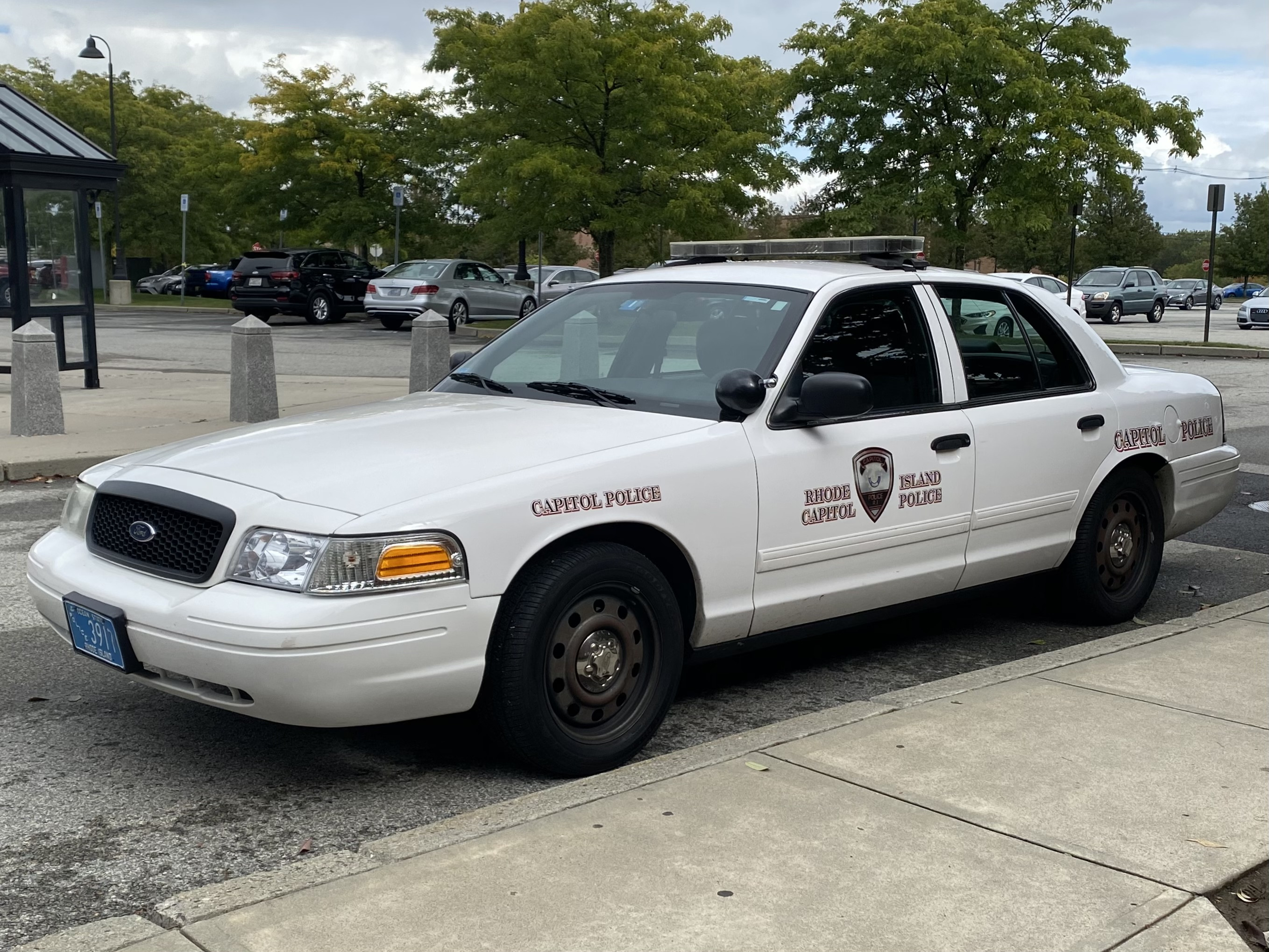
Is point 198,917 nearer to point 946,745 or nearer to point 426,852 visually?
point 426,852

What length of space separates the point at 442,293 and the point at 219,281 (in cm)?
1958

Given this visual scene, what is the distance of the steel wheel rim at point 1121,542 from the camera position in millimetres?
6137

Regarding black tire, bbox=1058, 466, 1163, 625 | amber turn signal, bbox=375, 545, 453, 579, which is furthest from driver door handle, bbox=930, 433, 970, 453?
amber turn signal, bbox=375, 545, 453, 579

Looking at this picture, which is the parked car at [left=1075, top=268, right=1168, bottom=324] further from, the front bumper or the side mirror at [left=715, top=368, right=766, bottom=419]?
the front bumper

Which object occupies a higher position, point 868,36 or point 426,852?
point 868,36

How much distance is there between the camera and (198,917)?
3.11 metres

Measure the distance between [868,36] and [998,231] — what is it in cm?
541

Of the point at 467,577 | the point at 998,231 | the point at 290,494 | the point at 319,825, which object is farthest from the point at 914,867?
the point at 998,231

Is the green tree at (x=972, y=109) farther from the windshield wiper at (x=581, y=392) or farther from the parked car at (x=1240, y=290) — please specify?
the parked car at (x=1240, y=290)

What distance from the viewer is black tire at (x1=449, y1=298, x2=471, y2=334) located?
98.3ft

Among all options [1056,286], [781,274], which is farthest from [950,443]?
[1056,286]

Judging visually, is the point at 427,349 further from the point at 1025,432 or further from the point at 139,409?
the point at 1025,432

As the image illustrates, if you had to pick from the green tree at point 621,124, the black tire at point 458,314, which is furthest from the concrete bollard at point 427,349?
the black tire at point 458,314

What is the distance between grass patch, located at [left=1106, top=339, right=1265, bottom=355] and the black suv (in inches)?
648
